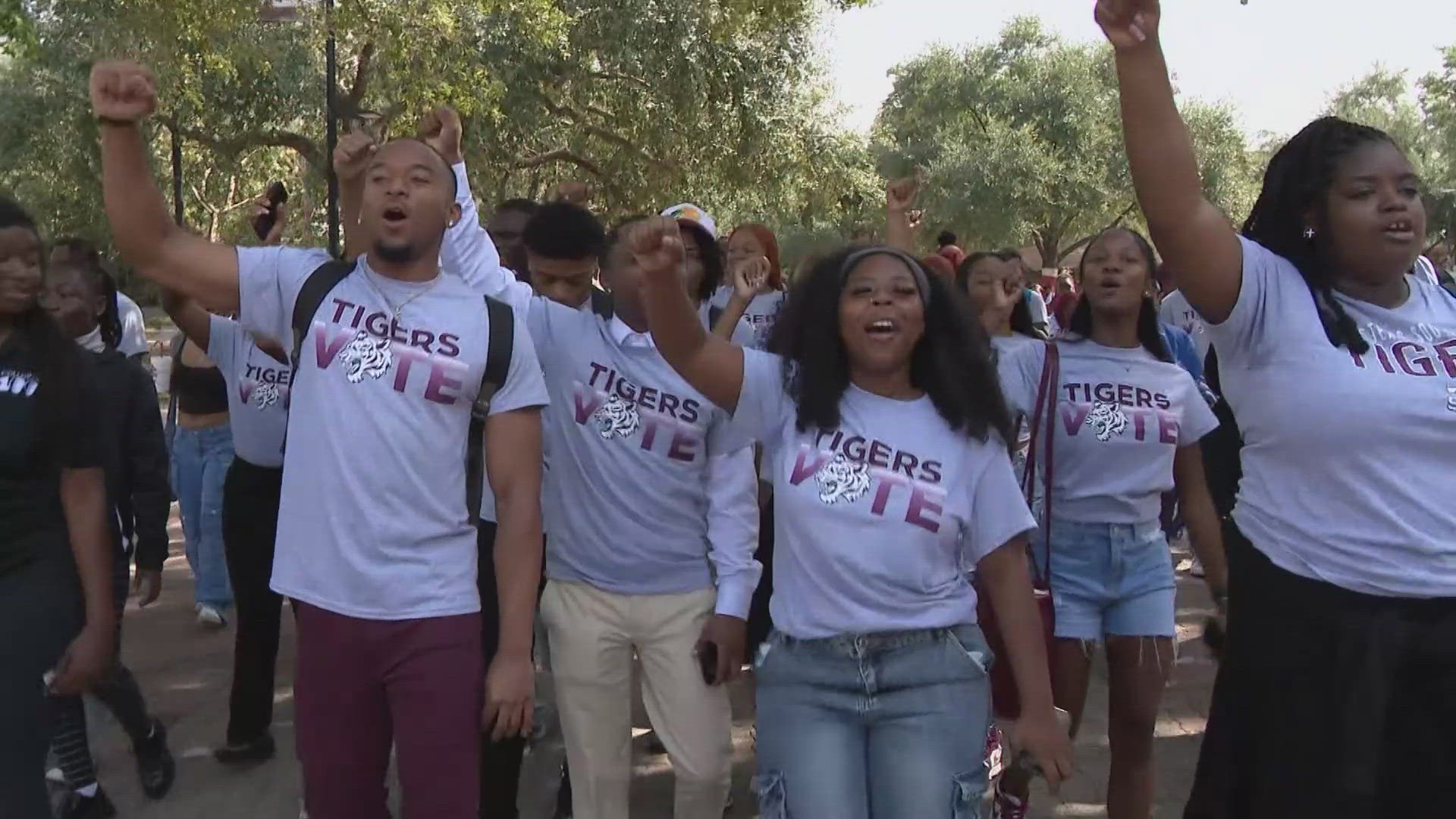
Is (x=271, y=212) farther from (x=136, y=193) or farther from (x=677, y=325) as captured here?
(x=677, y=325)

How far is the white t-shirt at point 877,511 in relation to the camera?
9.11 feet

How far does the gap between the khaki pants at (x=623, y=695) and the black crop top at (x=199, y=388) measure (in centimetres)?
344

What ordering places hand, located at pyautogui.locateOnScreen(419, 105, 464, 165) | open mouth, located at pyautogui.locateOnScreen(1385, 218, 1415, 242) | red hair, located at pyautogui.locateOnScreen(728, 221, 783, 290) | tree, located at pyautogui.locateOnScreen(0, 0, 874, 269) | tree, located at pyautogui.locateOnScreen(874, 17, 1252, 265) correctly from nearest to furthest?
open mouth, located at pyautogui.locateOnScreen(1385, 218, 1415, 242) < hand, located at pyautogui.locateOnScreen(419, 105, 464, 165) < red hair, located at pyautogui.locateOnScreen(728, 221, 783, 290) < tree, located at pyautogui.locateOnScreen(0, 0, 874, 269) < tree, located at pyautogui.locateOnScreen(874, 17, 1252, 265)

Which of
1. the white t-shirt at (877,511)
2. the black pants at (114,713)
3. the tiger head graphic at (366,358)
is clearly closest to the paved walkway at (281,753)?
the black pants at (114,713)

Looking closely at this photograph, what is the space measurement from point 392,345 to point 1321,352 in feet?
6.16

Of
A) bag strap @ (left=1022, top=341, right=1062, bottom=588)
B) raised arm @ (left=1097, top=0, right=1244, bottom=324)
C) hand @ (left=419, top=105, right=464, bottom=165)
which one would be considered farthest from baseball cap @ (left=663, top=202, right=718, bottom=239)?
raised arm @ (left=1097, top=0, right=1244, bottom=324)

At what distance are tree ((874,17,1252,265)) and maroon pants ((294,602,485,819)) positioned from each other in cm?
3452

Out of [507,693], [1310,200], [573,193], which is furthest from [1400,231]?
[573,193]

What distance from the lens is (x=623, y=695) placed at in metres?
3.58

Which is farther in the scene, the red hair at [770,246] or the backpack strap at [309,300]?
the red hair at [770,246]

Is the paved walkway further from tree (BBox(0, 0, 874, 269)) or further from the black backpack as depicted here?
tree (BBox(0, 0, 874, 269))

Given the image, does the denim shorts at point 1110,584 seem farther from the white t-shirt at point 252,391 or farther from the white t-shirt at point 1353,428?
the white t-shirt at point 252,391

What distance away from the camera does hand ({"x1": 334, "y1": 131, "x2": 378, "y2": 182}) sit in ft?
10.9

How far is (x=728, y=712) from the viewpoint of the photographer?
366 cm
